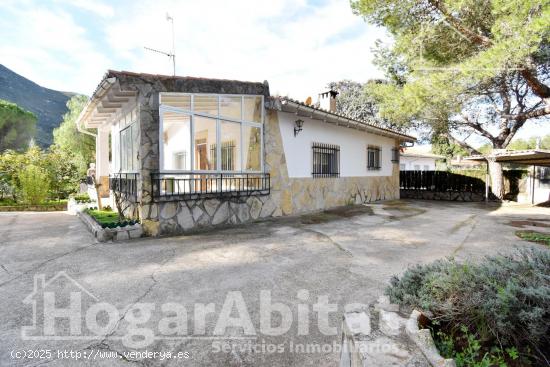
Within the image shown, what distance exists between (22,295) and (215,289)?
87.1 inches

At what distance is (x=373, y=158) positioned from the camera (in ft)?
44.9

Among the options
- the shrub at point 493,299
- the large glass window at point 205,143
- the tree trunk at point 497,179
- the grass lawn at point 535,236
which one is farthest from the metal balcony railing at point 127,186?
the tree trunk at point 497,179

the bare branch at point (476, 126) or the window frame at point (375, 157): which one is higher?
the bare branch at point (476, 126)

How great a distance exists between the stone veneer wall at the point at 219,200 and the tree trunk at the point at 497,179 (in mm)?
8484

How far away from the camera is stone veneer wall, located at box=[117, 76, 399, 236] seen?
6266 millimetres

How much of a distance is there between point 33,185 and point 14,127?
27.3 metres

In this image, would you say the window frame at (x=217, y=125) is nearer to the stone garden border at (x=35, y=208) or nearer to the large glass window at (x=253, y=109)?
the large glass window at (x=253, y=109)

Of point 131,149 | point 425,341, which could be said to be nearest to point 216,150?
point 131,149

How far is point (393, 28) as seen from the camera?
11898 millimetres

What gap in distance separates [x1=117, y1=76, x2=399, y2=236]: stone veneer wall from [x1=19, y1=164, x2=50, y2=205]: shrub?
7.78 metres

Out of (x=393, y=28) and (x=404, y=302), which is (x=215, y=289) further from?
(x=393, y=28)

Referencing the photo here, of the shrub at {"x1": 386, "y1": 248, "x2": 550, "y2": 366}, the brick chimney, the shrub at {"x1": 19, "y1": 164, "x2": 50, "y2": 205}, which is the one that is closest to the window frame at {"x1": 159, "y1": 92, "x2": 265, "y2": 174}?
the shrub at {"x1": 386, "y1": 248, "x2": 550, "y2": 366}

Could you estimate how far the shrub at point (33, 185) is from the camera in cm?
1084

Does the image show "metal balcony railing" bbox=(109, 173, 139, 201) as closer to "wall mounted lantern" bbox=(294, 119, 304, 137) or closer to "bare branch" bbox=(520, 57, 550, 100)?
"wall mounted lantern" bbox=(294, 119, 304, 137)
